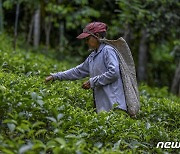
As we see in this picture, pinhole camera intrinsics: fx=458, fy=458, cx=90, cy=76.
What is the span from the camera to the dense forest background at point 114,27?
1250 cm

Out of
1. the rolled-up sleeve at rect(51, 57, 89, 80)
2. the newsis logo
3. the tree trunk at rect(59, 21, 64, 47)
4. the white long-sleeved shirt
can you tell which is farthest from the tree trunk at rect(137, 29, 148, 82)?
the newsis logo

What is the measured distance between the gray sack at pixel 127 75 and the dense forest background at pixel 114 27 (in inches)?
197

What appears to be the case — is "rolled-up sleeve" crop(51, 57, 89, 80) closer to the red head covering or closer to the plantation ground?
the red head covering

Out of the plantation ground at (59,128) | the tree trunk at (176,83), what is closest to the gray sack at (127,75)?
the plantation ground at (59,128)

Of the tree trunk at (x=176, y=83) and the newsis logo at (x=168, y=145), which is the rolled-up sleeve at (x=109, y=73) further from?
the tree trunk at (x=176, y=83)

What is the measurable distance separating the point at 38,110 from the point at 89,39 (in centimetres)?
159

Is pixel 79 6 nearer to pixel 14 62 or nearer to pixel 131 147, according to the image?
A: pixel 14 62

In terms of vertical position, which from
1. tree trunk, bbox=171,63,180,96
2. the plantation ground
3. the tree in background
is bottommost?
tree trunk, bbox=171,63,180,96

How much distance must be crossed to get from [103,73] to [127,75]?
1.07ft

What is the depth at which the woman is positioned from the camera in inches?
212

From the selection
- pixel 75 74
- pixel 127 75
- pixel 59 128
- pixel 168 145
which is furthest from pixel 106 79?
pixel 59 128

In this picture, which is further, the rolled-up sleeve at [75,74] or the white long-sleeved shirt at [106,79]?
the rolled-up sleeve at [75,74]

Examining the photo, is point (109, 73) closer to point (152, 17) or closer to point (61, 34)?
point (152, 17)

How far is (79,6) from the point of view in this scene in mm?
14773
